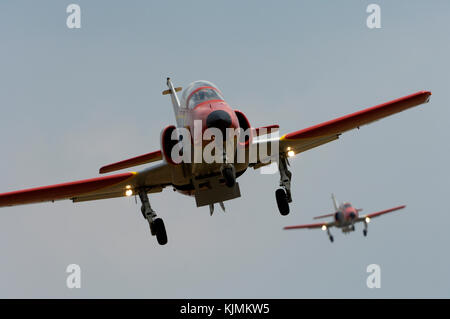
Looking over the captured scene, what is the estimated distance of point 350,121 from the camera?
20438 mm

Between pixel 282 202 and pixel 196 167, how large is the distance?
4.08m

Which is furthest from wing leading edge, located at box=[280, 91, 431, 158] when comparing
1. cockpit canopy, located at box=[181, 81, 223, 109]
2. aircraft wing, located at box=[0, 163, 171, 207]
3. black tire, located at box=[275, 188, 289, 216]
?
aircraft wing, located at box=[0, 163, 171, 207]

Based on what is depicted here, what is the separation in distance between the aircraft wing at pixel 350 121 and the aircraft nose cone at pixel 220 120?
12.5 ft

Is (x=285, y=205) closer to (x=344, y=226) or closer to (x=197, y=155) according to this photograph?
(x=197, y=155)

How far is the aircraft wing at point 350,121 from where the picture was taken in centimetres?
2014

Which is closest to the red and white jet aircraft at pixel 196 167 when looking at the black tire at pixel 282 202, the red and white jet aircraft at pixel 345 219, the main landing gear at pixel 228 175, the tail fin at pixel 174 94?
the black tire at pixel 282 202

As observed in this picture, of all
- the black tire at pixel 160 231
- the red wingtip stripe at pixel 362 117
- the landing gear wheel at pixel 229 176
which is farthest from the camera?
the black tire at pixel 160 231

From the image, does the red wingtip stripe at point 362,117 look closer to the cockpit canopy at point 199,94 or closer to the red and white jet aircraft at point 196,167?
the red and white jet aircraft at point 196,167

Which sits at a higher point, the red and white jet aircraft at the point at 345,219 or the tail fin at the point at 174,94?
the red and white jet aircraft at the point at 345,219

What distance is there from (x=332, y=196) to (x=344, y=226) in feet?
36.2

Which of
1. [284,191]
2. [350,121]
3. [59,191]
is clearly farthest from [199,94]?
[59,191]

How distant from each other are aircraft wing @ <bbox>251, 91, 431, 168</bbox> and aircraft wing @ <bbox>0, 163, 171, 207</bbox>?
398cm

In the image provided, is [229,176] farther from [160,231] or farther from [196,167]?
[160,231]

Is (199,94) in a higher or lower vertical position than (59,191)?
higher
